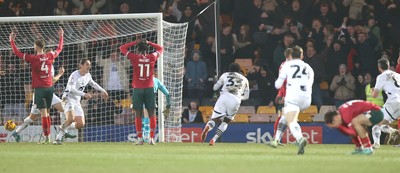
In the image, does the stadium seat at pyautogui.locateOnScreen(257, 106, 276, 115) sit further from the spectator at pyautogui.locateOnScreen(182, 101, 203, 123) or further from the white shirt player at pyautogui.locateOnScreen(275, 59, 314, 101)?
the white shirt player at pyautogui.locateOnScreen(275, 59, 314, 101)

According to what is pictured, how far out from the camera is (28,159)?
1423cm

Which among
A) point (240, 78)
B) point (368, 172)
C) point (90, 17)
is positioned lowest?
point (368, 172)

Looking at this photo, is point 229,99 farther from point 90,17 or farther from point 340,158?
point 340,158

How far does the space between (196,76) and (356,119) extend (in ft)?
36.0

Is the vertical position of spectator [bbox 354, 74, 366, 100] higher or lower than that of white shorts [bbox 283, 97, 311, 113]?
higher

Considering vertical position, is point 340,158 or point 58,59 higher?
point 58,59

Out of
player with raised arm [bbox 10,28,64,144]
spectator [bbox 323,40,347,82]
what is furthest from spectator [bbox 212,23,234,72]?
player with raised arm [bbox 10,28,64,144]

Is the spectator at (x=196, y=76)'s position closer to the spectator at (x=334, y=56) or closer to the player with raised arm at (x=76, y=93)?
the spectator at (x=334, y=56)

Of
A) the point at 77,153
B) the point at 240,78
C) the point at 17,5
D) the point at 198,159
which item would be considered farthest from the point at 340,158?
the point at 17,5

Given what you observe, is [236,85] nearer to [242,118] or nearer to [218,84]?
[218,84]

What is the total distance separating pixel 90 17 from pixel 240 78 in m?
4.08

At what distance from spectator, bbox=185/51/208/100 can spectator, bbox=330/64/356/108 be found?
361cm

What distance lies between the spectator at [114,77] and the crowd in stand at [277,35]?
214cm

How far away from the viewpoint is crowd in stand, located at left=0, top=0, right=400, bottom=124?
2589cm
